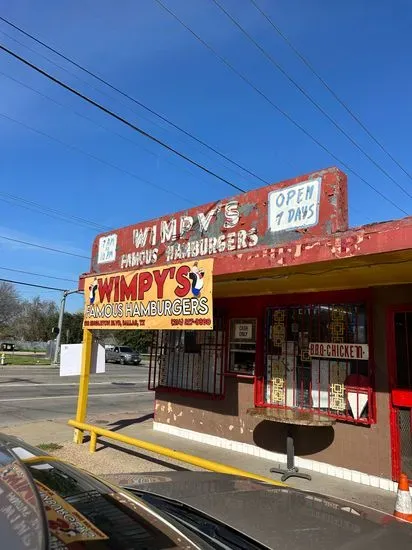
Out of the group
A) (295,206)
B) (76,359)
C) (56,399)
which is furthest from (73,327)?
(295,206)

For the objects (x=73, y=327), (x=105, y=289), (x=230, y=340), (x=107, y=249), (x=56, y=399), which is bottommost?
(x=56, y=399)

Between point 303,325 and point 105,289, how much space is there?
359 centimetres

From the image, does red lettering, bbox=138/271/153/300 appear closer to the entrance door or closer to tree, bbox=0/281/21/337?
the entrance door

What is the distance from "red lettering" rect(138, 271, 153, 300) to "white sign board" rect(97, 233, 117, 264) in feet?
6.27

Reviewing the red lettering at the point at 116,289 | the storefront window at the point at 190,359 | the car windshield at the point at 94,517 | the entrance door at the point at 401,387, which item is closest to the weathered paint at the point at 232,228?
the red lettering at the point at 116,289

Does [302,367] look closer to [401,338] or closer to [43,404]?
[401,338]

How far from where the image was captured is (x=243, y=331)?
8.55 m

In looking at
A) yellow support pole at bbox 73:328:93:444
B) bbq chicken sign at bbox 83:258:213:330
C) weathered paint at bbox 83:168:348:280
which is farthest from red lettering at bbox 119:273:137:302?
yellow support pole at bbox 73:328:93:444

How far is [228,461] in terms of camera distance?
762 cm

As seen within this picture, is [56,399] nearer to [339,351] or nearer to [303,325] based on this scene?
[303,325]

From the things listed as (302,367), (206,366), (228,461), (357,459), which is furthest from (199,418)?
(357,459)

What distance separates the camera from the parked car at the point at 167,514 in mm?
1422

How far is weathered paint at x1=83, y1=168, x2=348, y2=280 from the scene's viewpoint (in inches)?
230

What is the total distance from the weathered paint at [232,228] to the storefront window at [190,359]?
1854 millimetres
